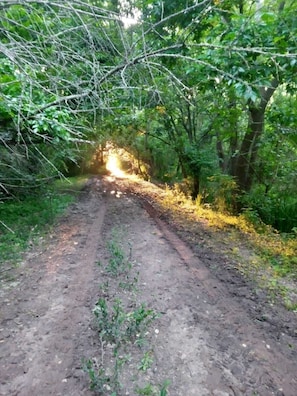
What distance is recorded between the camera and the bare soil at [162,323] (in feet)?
9.40

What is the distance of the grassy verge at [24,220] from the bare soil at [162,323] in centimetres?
38

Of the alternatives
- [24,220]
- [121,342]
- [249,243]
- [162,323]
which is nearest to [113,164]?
[24,220]

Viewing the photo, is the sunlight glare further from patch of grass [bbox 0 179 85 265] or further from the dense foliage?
patch of grass [bbox 0 179 85 265]

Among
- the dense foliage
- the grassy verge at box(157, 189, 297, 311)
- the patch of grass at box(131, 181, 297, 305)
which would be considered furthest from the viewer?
the patch of grass at box(131, 181, 297, 305)

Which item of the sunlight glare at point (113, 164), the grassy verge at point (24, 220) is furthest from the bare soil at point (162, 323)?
the sunlight glare at point (113, 164)

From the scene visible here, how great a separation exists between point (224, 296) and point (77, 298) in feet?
6.75

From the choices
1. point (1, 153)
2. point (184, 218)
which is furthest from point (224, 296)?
point (1, 153)

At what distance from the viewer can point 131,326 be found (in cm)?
342

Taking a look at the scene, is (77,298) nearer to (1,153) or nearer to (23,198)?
(1,153)

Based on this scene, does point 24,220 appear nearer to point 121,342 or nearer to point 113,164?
point 121,342

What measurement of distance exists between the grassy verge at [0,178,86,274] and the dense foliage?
0.50 metres

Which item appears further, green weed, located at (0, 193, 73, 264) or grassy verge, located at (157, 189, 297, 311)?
green weed, located at (0, 193, 73, 264)

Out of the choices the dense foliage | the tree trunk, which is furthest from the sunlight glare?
the tree trunk

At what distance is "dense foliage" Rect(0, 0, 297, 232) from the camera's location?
3098 mm
